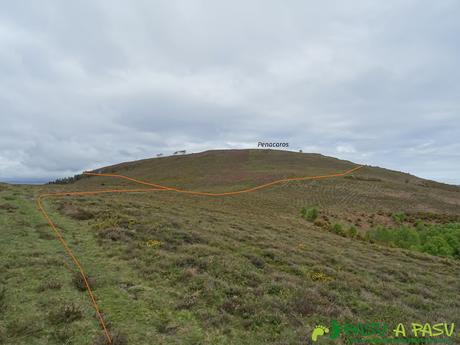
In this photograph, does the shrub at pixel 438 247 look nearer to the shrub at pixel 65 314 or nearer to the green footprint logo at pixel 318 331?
the green footprint logo at pixel 318 331

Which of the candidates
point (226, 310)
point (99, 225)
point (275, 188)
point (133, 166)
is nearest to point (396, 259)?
point (226, 310)

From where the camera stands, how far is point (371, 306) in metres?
9.48

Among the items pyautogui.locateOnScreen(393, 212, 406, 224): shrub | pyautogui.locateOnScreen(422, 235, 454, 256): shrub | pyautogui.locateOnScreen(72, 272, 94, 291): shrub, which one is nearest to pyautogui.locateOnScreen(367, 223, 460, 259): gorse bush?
pyautogui.locateOnScreen(422, 235, 454, 256): shrub

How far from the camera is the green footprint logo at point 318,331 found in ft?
23.3

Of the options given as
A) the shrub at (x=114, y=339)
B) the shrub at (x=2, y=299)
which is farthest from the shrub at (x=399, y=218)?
the shrub at (x=2, y=299)

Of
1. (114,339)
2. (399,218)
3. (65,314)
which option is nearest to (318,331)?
(114,339)

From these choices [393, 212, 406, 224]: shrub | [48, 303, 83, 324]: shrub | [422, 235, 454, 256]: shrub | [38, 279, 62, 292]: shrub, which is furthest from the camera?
[393, 212, 406, 224]: shrub

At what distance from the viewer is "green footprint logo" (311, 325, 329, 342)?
7098 millimetres

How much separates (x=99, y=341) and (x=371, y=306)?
24.3 ft

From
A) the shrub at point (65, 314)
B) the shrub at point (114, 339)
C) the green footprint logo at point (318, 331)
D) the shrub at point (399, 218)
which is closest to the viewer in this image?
the shrub at point (114, 339)

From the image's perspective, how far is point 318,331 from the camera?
740 cm

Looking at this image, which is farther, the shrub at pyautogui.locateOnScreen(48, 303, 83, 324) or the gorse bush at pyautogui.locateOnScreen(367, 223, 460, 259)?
the gorse bush at pyautogui.locateOnScreen(367, 223, 460, 259)

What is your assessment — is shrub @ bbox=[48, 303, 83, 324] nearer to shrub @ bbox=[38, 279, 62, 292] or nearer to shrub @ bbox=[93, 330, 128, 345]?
shrub @ bbox=[93, 330, 128, 345]

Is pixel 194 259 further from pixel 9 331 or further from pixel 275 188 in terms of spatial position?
pixel 275 188
